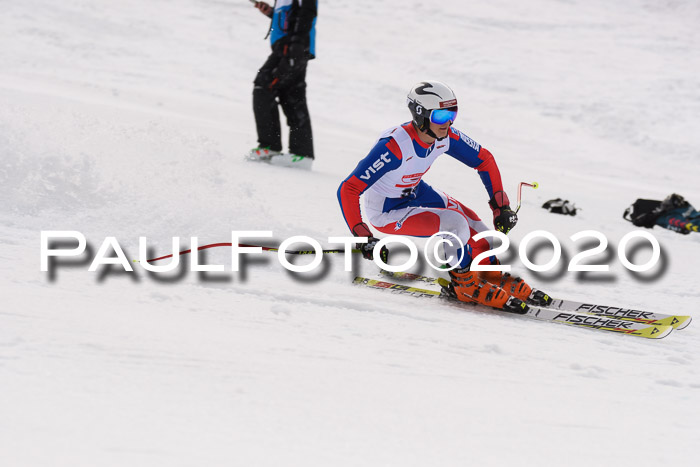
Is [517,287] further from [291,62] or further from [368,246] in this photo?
[291,62]

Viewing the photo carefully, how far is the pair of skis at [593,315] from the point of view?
4.20 m

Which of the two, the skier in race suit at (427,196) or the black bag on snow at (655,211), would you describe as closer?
the skier in race suit at (427,196)

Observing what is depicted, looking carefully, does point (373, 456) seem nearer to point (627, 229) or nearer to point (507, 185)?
point (627, 229)

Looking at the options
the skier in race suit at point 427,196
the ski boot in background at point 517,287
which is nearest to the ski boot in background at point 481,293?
the skier in race suit at point 427,196

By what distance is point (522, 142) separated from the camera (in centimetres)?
1448

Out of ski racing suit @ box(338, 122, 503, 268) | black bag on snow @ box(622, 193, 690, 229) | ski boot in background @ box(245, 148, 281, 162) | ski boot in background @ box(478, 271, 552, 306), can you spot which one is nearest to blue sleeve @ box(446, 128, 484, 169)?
ski racing suit @ box(338, 122, 503, 268)

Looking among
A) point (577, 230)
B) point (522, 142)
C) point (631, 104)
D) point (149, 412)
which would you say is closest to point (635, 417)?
point (149, 412)

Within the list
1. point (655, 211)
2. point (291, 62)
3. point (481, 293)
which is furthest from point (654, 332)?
point (291, 62)

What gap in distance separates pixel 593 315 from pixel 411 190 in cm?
143

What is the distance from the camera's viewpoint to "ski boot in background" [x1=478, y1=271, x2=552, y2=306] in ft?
15.5

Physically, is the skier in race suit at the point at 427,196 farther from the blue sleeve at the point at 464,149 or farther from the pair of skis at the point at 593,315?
the pair of skis at the point at 593,315

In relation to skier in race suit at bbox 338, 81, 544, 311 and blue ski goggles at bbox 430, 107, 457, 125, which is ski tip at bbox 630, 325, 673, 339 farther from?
blue ski goggles at bbox 430, 107, 457, 125

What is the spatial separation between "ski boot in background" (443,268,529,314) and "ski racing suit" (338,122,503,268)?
0.09 meters

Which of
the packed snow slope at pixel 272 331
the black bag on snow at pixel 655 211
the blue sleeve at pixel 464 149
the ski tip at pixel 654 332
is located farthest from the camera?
the black bag on snow at pixel 655 211
